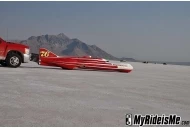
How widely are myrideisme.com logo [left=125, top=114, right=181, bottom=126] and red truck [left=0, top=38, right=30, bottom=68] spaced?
10.8m

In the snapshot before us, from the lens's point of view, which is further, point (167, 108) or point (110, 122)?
point (167, 108)

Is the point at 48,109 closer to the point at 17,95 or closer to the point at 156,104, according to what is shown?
the point at 17,95

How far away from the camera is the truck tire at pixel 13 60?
46.6 ft

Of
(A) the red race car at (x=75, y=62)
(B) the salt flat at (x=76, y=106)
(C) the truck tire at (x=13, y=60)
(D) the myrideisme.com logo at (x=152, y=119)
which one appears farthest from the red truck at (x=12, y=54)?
(D) the myrideisme.com logo at (x=152, y=119)

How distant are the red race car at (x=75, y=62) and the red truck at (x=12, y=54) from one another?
95 cm

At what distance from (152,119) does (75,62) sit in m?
10.7

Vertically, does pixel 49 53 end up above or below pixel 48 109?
above

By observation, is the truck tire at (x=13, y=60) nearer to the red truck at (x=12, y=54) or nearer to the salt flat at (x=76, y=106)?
the red truck at (x=12, y=54)

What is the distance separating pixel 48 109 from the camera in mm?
4949

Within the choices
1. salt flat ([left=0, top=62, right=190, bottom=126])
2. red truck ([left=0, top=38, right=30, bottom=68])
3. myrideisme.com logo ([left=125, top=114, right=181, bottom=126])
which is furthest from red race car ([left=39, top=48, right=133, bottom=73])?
myrideisme.com logo ([left=125, top=114, right=181, bottom=126])

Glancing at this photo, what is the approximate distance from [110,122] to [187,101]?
116 inches

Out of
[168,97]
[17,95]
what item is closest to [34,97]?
[17,95]

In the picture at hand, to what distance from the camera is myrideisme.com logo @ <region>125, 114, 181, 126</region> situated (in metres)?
4.48

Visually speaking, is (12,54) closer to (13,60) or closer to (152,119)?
(13,60)
